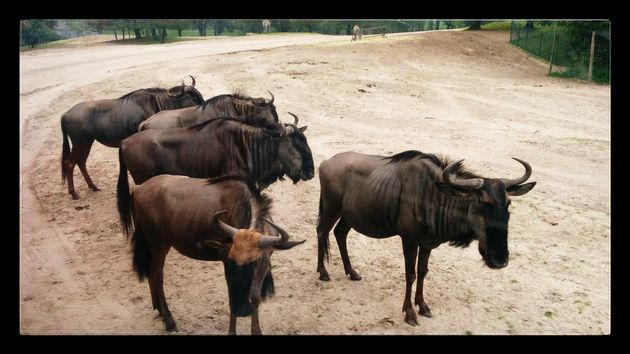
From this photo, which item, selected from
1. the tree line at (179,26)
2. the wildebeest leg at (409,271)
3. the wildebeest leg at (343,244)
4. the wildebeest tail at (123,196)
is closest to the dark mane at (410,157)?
the wildebeest leg at (409,271)

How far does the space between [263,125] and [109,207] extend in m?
3.25

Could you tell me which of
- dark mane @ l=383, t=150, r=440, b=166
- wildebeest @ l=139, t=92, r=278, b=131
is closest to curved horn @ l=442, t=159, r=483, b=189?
dark mane @ l=383, t=150, r=440, b=166

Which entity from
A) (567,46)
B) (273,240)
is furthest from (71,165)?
(567,46)

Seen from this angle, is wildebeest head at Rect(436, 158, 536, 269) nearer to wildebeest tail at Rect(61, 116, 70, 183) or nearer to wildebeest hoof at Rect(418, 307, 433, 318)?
wildebeest hoof at Rect(418, 307, 433, 318)

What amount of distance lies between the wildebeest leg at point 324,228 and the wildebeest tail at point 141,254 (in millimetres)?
2228

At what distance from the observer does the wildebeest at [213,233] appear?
488 cm

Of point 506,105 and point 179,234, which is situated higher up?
point 506,105

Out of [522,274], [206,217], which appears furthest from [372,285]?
[206,217]

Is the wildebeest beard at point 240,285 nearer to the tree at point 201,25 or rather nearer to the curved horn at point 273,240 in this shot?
the curved horn at point 273,240

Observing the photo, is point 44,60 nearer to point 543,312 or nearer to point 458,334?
point 458,334

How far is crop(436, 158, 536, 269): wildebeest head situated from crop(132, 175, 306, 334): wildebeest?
1.87m

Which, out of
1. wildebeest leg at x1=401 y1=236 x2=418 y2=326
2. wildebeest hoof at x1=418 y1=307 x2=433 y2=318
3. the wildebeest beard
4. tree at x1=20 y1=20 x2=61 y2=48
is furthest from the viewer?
wildebeest hoof at x1=418 y1=307 x2=433 y2=318

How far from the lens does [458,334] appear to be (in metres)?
5.84

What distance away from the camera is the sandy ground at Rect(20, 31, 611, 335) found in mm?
6102
